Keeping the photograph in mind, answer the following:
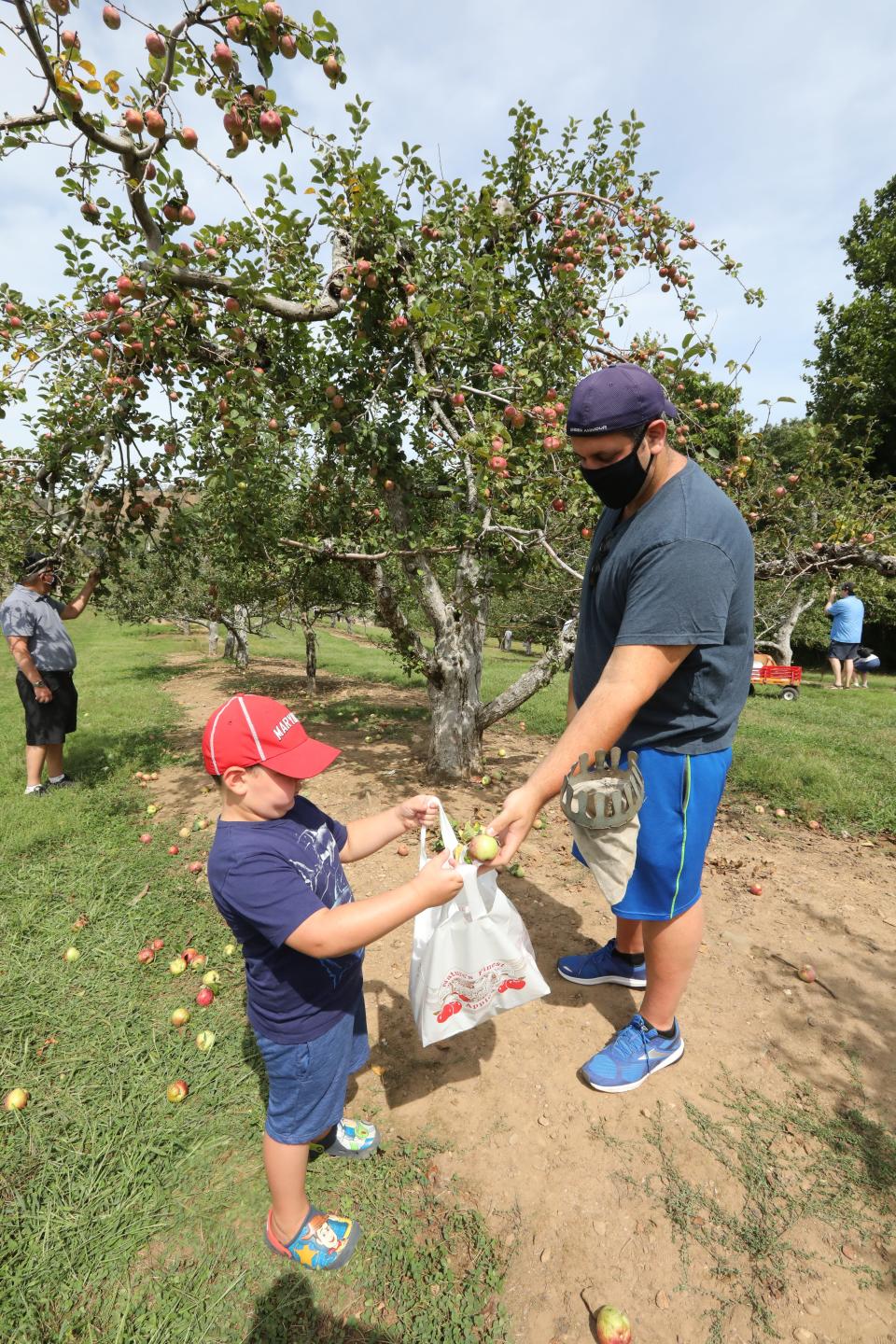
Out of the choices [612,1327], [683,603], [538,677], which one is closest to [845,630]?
[538,677]

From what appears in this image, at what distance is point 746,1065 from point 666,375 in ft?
16.1

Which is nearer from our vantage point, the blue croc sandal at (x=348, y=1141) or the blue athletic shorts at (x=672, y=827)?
the blue athletic shorts at (x=672, y=827)

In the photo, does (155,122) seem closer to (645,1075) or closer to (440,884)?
(440,884)

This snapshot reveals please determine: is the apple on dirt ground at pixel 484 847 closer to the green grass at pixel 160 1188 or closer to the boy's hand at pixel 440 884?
the boy's hand at pixel 440 884

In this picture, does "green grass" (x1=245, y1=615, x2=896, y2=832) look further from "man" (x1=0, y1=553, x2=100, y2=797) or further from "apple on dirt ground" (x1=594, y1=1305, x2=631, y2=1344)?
Result: "apple on dirt ground" (x1=594, y1=1305, x2=631, y2=1344)

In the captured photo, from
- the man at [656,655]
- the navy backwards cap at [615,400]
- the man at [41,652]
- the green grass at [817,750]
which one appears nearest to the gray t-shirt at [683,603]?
the man at [656,655]

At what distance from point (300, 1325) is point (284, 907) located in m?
1.33

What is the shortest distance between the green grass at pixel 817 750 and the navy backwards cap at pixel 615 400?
4972 millimetres

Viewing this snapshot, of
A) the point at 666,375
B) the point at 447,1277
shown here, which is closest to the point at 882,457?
the point at 666,375

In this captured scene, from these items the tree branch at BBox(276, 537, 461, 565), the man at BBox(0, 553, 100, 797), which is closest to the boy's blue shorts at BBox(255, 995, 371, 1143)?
the tree branch at BBox(276, 537, 461, 565)

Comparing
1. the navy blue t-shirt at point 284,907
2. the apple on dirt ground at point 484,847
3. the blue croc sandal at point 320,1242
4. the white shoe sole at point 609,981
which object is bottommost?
the blue croc sandal at point 320,1242

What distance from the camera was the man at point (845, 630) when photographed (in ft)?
40.4

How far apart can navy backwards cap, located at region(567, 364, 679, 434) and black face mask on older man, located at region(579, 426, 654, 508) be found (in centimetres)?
8

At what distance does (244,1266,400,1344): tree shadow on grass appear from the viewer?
1.73m
